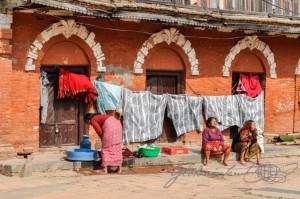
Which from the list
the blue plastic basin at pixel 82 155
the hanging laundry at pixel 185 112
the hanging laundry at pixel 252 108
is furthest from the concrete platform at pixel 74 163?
the hanging laundry at pixel 252 108

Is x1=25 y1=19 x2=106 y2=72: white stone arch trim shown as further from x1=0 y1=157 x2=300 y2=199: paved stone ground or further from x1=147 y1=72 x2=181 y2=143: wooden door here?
x1=0 y1=157 x2=300 y2=199: paved stone ground

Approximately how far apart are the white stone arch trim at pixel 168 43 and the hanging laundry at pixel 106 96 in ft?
3.94

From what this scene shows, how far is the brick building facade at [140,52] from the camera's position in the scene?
15.0 m

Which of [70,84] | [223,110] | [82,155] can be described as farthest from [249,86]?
[82,155]

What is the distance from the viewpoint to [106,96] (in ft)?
54.1

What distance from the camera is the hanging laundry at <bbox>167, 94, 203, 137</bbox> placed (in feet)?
59.8

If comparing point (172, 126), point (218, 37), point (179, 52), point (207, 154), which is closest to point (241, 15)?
point (218, 37)

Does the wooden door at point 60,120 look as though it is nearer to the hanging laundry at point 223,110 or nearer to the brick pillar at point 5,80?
the brick pillar at point 5,80

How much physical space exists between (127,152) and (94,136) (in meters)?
1.60

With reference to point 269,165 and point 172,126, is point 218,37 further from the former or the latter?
point 269,165

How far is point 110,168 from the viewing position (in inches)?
560

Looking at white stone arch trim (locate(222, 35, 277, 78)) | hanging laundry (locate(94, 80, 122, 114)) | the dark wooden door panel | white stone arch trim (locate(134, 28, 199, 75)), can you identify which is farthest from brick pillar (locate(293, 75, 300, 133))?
the dark wooden door panel

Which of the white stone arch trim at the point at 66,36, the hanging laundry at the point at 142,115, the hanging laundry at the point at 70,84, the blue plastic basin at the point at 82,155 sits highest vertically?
the white stone arch trim at the point at 66,36

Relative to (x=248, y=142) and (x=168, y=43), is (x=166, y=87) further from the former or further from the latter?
(x=248, y=142)
